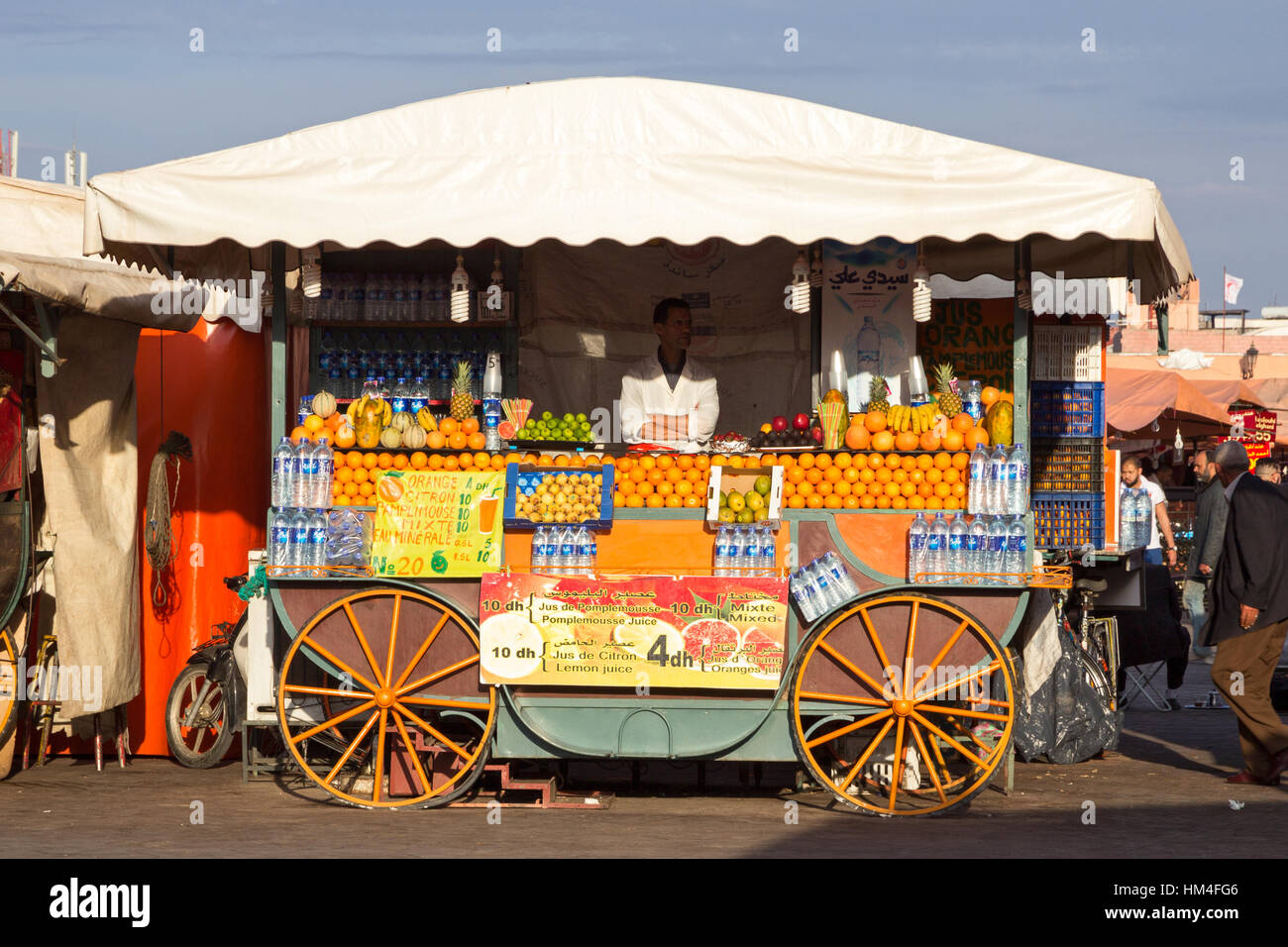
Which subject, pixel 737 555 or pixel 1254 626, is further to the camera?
pixel 1254 626

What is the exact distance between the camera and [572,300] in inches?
402

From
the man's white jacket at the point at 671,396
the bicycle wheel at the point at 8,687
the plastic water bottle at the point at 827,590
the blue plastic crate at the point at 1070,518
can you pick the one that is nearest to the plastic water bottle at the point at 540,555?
the plastic water bottle at the point at 827,590

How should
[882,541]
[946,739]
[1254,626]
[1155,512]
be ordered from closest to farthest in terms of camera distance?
[946,739] → [882,541] → [1254,626] → [1155,512]

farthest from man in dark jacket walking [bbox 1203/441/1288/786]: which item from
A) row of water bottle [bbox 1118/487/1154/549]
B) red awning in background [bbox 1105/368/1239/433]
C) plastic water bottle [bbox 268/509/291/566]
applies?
red awning in background [bbox 1105/368/1239/433]

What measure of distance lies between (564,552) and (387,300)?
9.84 feet

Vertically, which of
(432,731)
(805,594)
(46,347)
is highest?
(46,347)

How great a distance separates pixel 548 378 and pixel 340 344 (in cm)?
143

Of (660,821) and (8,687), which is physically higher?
(8,687)

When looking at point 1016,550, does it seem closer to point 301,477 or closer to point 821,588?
point 821,588

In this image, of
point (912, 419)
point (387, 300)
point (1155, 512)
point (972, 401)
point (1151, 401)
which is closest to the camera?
point (912, 419)

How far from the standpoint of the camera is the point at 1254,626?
27.0ft

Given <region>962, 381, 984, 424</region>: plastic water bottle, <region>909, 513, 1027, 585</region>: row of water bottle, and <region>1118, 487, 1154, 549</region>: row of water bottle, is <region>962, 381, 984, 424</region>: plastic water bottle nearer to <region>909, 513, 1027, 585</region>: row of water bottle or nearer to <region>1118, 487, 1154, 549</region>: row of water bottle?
<region>909, 513, 1027, 585</region>: row of water bottle

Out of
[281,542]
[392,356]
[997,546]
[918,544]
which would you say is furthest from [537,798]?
[392,356]
